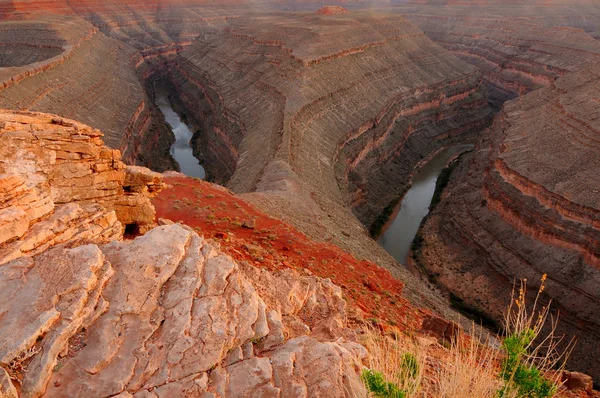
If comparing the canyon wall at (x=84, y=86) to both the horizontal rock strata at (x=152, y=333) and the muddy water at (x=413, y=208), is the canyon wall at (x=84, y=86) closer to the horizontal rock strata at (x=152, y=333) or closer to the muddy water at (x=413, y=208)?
the muddy water at (x=413, y=208)

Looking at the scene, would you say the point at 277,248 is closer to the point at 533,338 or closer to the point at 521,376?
the point at 533,338

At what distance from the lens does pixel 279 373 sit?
9180 mm

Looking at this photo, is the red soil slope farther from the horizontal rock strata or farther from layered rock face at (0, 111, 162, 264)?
the horizontal rock strata

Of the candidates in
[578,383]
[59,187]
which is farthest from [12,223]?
[578,383]

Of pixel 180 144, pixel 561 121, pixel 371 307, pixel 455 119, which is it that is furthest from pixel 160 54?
pixel 371 307

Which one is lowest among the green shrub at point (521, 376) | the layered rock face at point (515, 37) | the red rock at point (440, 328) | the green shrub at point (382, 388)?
the red rock at point (440, 328)

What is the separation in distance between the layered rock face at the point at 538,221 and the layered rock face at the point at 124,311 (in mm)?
24845

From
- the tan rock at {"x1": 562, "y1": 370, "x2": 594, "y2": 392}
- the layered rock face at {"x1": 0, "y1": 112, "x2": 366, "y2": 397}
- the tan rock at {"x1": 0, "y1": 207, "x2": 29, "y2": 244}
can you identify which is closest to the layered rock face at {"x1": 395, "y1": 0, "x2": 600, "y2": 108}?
the tan rock at {"x1": 562, "y1": 370, "x2": 594, "y2": 392}

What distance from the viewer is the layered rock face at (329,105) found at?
43.5 meters

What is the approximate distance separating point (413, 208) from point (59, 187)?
42.6 m

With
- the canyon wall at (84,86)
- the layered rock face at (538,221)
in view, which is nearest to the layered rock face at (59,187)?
the layered rock face at (538,221)

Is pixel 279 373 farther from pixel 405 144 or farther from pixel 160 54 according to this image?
pixel 160 54

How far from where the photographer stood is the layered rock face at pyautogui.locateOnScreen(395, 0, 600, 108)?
3179 inches

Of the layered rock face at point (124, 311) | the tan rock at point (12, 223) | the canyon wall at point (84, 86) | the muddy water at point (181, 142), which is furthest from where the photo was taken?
the muddy water at point (181, 142)
